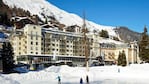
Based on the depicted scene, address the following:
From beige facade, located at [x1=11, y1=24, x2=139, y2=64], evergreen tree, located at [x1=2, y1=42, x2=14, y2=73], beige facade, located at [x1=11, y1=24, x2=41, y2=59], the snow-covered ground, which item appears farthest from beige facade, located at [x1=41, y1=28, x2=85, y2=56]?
evergreen tree, located at [x1=2, y1=42, x2=14, y2=73]

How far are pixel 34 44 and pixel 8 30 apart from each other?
13.0 meters

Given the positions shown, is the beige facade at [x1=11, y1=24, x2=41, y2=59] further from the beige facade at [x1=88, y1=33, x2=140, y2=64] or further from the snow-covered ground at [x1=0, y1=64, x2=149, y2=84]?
the snow-covered ground at [x1=0, y1=64, x2=149, y2=84]

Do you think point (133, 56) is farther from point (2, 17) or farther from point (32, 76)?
point (32, 76)

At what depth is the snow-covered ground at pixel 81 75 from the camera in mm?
43656

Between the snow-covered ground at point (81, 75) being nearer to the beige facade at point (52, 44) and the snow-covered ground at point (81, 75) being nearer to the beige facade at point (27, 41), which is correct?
the beige facade at point (52, 44)

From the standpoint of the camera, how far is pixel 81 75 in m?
61.5

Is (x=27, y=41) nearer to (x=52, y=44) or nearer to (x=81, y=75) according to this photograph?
(x=52, y=44)

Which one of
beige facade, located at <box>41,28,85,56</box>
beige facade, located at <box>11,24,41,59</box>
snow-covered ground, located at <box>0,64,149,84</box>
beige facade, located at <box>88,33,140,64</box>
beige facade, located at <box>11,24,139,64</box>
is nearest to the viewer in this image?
snow-covered ground, located at <box>0,64,149,84</box>

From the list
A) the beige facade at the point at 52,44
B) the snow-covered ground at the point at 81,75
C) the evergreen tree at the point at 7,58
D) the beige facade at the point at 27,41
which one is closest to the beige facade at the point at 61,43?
the beige facade at the point at 52,44

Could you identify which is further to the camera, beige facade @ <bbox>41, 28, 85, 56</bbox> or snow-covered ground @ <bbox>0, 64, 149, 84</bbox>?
beige facade @ <bbox>41, 28, 85, 56</bbox>

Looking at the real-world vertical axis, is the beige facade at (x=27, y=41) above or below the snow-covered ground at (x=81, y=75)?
above

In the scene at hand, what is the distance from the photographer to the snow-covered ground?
43656mm

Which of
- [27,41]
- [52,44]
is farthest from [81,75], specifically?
[52,44]

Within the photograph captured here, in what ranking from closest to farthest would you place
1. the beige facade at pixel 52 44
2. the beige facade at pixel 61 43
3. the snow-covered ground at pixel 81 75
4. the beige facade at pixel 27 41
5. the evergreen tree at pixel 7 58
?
the snow-covered ground at pixel 81 75 → the evergreen tree at pixel 7 58 → the beige facade at pixel 27 41 → the beige facade at pixel 52 44 → the beige facade at pixel 61 43
